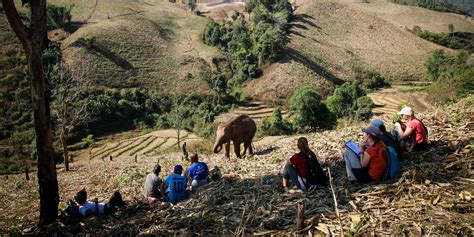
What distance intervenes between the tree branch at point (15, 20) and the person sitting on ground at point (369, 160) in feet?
23.1

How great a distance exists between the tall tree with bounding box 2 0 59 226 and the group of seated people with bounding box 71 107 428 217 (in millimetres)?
743

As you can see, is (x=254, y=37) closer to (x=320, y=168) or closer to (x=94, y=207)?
(x=94, y=207)

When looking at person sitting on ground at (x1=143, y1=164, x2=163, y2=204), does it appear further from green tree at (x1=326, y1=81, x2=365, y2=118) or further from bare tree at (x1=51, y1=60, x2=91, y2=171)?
green tree at (x1=326, y1=81, x2=365, y2=118)

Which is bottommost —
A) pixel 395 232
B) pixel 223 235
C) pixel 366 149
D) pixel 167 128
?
pixel 167 128

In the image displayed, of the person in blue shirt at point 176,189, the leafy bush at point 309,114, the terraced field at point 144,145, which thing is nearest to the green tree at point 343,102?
the leafy bush at point 309,114

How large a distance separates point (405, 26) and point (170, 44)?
7251cm

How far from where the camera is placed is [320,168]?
6672 millimetres

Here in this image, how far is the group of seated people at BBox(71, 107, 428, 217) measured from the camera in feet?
20.4

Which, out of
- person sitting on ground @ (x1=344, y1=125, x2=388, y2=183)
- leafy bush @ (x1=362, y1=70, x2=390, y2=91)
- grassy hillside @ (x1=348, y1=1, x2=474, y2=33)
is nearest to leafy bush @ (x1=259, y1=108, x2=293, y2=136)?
leafy bush @ (x1=362, y1=70, x2=390, y2=91)

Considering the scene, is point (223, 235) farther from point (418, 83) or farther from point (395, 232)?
point (418, 83)

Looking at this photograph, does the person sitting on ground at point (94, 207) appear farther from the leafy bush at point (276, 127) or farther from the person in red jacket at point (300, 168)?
the leafy bush at point (276, 127)

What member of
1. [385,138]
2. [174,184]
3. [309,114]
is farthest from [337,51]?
[174,184]

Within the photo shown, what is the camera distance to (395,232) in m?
4.68

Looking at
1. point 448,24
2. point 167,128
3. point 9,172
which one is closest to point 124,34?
point 167,128
